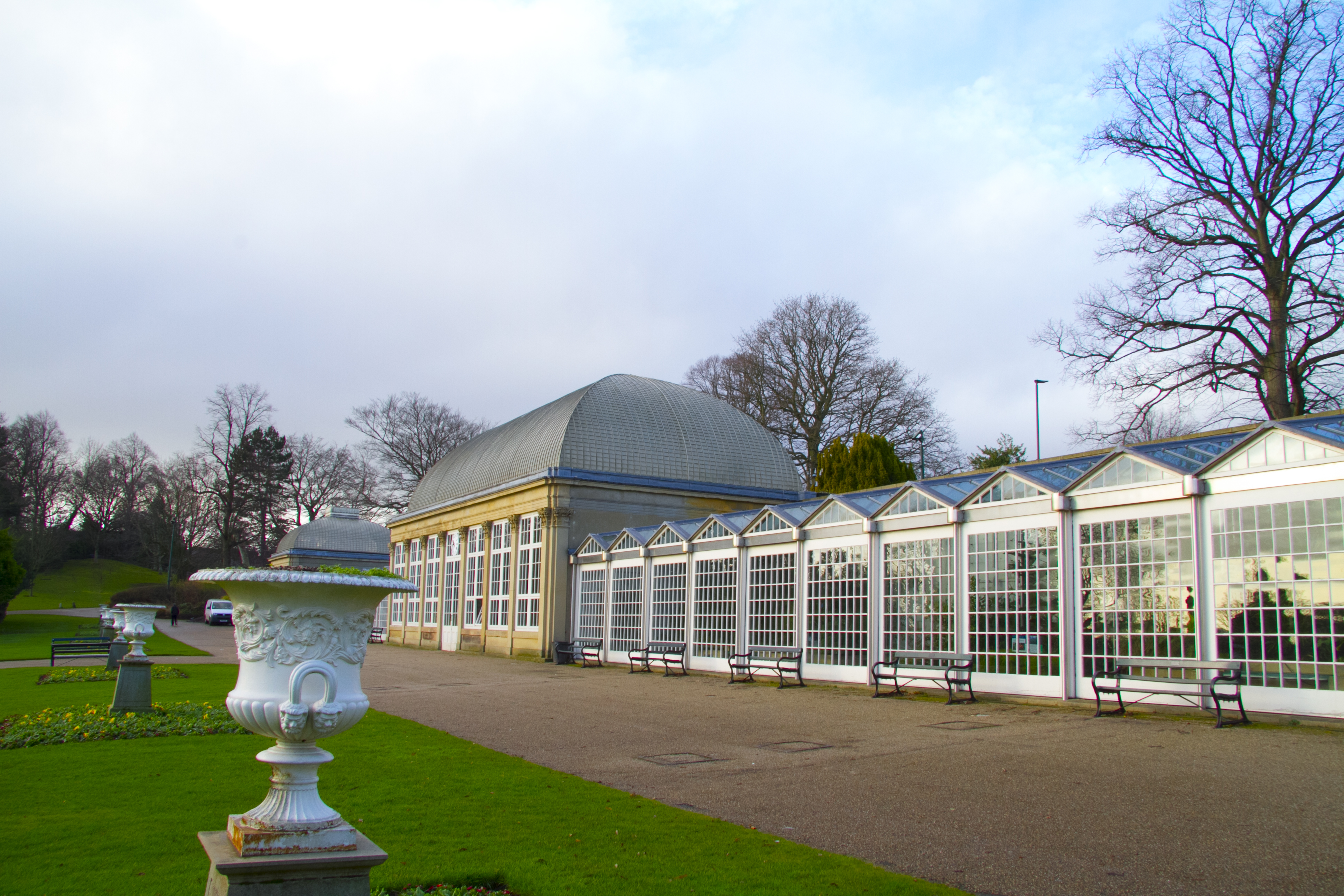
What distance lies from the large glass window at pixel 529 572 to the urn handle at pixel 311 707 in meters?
27.1

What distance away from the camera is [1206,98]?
25531mm

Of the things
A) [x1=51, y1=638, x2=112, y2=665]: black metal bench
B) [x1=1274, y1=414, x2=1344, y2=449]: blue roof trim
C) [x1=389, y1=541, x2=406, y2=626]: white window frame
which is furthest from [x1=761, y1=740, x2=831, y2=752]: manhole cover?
[x1=389, y1=541, x2=406, y2=626]: white window frame

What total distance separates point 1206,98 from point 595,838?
27275 millimetres

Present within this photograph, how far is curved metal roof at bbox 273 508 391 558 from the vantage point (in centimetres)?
5606

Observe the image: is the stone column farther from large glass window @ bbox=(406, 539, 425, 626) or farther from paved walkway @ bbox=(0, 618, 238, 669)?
large glass window @ bbox=(406, 539, 425, 626)

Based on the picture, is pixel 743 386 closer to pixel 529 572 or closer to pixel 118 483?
pixel 529 572

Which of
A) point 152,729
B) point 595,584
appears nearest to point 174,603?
point 595,584

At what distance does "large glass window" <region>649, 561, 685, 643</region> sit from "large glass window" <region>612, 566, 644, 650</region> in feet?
2.22

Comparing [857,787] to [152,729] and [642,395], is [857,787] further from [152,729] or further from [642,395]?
[642,395]

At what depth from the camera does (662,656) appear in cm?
2458

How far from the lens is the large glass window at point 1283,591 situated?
1129 centimetres

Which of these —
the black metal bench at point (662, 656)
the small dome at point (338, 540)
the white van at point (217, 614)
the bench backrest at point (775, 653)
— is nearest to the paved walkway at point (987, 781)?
the bench backrest at point (775, 653)

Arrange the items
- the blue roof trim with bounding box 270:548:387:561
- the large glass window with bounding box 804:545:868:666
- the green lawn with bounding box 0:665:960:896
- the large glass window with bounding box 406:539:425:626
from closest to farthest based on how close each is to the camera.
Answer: the green lawn with bounding box 0:665:960:896 → the large glass window with bounding box 804:545:868:666 → the large glass window with bounding box 406:539:425:626 → the blue roof trim with bounding box 270:548:387:561

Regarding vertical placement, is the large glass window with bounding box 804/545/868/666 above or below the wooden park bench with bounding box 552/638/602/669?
above
